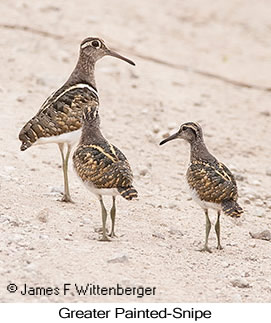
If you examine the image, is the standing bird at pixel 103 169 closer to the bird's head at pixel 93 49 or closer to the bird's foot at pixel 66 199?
the bird's foot at pixel 66 199

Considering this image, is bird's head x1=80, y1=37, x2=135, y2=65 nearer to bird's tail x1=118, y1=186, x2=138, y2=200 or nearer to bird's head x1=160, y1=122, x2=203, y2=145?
bird's head x1=160, y1=122, x2=203, y2=145

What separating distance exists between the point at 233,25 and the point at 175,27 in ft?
5.17

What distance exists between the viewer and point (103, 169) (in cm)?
786

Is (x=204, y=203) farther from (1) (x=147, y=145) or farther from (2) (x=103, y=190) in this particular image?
(1) (x=147, y=145)

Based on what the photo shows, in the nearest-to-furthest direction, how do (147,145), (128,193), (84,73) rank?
(128,193) → (84,73) → (147,145)

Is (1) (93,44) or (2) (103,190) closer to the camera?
(2) (103,190)

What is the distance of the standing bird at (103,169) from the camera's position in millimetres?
7797

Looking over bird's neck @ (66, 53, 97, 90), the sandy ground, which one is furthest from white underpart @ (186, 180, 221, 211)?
bird's neck @ (66, 53, 97, 90)

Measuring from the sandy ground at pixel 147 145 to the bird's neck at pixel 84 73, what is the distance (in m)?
1.30

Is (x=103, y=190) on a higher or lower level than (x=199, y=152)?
lower

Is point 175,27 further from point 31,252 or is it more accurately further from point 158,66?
point 31,252

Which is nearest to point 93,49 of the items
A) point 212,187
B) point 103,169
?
point 103,169

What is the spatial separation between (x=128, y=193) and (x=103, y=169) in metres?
0.39

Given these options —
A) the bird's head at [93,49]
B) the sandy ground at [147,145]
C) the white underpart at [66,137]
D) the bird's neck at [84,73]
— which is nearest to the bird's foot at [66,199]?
the sandy ground at [147,145]
